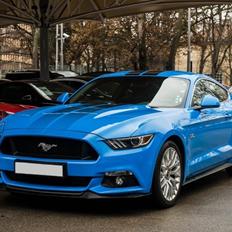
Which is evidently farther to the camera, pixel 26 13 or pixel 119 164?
pixel 26 13

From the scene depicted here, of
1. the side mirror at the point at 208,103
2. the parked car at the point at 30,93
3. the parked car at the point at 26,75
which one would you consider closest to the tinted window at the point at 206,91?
the side mirror at the point at 208,103

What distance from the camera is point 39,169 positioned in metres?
6.02

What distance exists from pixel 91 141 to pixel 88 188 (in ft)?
1.54

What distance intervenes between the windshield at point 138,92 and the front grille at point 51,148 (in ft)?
4.64

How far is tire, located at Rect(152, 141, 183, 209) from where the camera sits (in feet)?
20.7

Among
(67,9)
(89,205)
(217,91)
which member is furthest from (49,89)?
(67,9)

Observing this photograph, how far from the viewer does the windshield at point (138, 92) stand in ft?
23.9

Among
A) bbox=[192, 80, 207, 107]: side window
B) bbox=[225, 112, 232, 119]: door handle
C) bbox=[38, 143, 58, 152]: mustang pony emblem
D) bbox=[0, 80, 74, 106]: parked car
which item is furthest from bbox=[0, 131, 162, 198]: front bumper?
bbox=[0, 80, 74, 106]: parked car

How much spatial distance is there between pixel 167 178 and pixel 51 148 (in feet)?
4.49

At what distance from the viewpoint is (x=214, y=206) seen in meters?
6.74

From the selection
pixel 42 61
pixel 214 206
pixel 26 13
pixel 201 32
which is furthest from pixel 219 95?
pixel 201 32

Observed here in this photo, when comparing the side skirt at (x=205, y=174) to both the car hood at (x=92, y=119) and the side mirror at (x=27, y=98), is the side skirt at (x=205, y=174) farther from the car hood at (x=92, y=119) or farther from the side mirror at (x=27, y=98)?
the side mirror at (x=27, y=98)

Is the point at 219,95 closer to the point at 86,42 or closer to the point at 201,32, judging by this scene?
the point at 201,32

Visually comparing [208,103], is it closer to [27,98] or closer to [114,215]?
[114,215]
